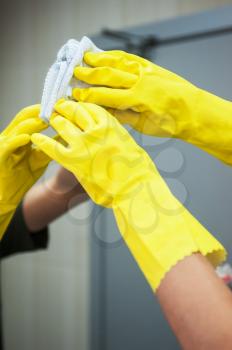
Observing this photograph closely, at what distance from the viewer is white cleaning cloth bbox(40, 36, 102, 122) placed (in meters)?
0.56

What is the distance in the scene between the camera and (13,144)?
60 cm

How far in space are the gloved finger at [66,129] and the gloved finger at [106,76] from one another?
0.07 m

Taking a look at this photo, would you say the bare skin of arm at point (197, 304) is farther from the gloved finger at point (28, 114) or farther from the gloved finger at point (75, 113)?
the gloved finger at point (28, 114)

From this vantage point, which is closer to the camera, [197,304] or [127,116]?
[197,304]

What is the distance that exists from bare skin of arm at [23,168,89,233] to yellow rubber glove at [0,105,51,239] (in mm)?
143

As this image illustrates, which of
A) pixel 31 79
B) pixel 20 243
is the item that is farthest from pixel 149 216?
pixel 31 79

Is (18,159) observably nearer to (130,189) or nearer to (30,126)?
(30,126)

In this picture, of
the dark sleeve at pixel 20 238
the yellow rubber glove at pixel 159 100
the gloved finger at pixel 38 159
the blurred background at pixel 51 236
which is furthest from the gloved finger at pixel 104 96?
the blurred background at pixel 51 236

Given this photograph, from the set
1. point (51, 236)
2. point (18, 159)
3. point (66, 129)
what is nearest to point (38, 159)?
point (18, 159)

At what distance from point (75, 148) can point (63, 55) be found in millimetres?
156

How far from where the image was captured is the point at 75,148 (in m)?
0.52

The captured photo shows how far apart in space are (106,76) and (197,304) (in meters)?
0.33

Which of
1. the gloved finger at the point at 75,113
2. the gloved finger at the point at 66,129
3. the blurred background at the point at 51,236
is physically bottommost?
the blurred background at the point at 51,236

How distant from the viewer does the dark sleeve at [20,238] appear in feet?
3.20
